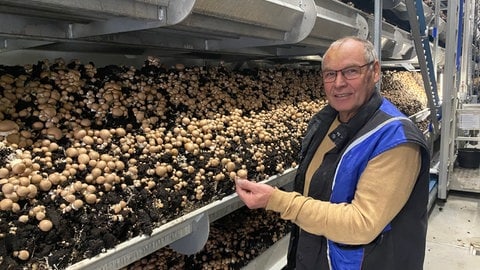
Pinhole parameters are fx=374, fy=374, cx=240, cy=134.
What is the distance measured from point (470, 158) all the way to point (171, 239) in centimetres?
545

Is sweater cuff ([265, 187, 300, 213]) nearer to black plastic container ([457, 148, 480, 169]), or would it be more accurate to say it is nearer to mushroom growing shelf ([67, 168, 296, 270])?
mushroom growing shelf ([67, 168, 296, 270])

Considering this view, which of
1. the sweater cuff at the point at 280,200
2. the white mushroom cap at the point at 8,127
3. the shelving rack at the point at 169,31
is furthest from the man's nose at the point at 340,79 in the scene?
the white mushroom cap at the point at 8,127

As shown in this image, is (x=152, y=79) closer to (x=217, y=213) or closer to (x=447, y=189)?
(x=217, y=213)

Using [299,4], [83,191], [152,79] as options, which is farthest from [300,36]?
[83,191]

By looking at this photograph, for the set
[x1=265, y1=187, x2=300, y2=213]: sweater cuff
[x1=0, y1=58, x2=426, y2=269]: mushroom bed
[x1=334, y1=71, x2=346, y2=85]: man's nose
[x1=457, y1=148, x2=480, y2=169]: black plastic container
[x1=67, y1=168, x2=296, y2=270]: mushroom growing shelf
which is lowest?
[x1=457, y1=148, x2=480, y2=169]: black plastic container

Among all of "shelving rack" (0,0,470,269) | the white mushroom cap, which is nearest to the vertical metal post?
"shelving rack" (0,0,470,269)

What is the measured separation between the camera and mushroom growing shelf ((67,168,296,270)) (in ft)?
3.14

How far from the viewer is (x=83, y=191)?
105 centimetres

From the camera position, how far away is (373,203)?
3.72 feet

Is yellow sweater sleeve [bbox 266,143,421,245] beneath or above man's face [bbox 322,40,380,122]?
beneath

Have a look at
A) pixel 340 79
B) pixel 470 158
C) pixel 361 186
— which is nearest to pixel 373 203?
pixel 361 186

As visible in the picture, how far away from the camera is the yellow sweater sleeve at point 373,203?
1130mm

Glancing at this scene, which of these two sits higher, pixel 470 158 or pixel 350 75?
pixel 350 75

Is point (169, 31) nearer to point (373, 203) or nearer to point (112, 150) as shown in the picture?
point (112, 150)
